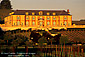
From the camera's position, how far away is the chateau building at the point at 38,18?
301 feet

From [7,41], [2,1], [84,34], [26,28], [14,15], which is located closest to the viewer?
[7,41]

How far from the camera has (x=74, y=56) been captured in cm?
3628

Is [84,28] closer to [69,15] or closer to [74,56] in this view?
[69,15]

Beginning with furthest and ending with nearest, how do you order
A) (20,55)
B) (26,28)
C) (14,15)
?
1. (14,15)
2. (26,28)
3. (20,55)

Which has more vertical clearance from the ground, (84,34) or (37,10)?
(37,10)

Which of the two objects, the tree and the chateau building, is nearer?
the chateau building

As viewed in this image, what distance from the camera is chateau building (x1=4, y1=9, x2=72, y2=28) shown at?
91.8 m

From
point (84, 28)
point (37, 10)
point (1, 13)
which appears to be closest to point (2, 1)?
point (1, 13)

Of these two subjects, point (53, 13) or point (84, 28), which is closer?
point (84, 28)

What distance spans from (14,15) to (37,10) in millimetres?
12225

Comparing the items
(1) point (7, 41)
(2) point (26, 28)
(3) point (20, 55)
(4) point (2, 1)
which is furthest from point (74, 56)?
(4) point (2, 1)

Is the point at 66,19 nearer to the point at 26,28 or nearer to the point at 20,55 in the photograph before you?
the point at 26,28

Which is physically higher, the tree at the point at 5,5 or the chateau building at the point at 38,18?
the tree at the point at 5,5

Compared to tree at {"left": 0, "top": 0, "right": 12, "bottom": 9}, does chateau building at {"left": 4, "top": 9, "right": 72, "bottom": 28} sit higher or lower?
lower
